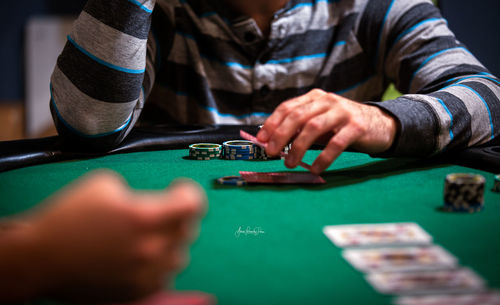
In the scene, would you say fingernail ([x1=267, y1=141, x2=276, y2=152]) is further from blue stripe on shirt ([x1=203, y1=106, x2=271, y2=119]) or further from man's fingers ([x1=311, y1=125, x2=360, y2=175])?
blue stripe on shirt ([x1=203, y1=106, x2=271, y2=119])

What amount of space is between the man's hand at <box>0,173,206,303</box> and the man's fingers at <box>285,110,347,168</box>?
70cm

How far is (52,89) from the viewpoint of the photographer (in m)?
1.64

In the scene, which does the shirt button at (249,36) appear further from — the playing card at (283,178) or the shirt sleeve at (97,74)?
the playing card at (283,178)

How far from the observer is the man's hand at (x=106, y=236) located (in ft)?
1.57

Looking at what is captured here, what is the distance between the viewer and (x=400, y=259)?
0.73 m

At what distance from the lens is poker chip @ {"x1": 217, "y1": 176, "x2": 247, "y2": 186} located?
1180 millimetres

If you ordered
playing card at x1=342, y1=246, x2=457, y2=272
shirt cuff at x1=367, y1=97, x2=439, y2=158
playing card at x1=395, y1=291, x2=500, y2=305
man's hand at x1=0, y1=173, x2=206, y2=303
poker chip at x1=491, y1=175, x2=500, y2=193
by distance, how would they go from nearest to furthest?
man's hand at x1=0, y1=173, x2=206, y2=303, playing card at x1=395, y1=291, x2=500, y2=305, playing card at x1=342, y1=246, x2=457, y2=272, poker chip at x1=491, y1=175, x2=500, y2=193, shirt cuff at x1=367, y1=97, x2=439, y2=158

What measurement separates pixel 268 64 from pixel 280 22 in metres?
0.20

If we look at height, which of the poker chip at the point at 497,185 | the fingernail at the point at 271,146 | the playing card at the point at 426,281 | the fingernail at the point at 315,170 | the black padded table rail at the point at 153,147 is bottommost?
the black padded table rail at the point at 153,147

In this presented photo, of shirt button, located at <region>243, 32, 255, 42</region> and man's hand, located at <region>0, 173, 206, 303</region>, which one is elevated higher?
man's hand, located at <region>0, 173, 206, 303</region>

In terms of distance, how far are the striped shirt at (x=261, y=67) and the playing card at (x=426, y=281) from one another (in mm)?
702

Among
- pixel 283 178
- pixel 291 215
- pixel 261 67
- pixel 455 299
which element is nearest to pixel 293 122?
pixel 283 178

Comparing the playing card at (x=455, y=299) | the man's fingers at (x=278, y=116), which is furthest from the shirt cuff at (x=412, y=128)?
the playing card at (x=455, y=299)

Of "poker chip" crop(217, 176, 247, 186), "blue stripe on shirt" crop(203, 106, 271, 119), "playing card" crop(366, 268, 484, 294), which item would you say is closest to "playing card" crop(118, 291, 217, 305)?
"playing card" crop(366, 268, 484, 294)
